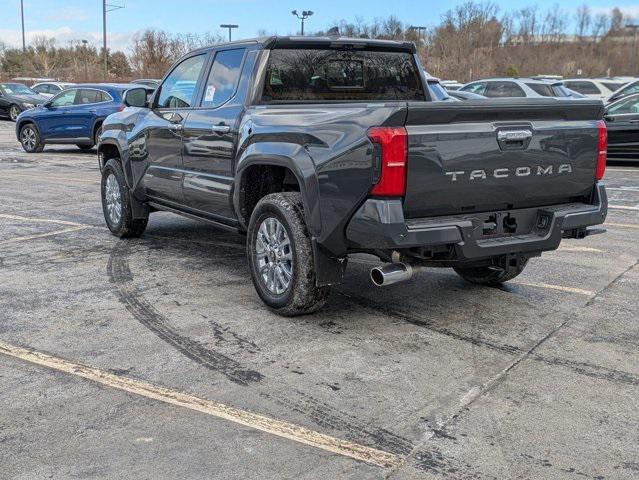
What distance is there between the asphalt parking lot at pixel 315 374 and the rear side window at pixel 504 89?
34.0 ft

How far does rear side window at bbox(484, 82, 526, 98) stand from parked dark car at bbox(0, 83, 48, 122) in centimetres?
1731

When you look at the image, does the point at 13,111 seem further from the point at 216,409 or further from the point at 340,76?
the point at 216,409

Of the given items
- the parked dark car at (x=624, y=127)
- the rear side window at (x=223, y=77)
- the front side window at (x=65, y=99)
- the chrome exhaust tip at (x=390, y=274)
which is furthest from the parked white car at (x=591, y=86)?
the chrome exhaust tip at (x=390, y=274)

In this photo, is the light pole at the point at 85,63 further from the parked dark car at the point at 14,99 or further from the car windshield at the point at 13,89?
the parked dark car at the point at 14,99

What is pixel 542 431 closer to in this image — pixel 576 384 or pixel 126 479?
pixel 576 384

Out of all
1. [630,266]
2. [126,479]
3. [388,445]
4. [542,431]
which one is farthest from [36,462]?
[630,266]

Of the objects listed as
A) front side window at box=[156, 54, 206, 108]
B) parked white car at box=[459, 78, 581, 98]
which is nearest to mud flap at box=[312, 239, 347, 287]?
front side window at box=[156, 54, 206, 108]

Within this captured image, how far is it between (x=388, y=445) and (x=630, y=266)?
418 centimetres

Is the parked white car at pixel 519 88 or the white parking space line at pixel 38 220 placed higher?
the parked white car at pixel 519 88

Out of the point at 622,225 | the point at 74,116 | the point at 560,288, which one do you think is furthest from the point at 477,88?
the point at 560,288

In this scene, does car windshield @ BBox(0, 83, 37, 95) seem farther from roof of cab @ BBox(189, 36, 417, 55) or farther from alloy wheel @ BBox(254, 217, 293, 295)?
alloy wheel @ BBox(254, 217, 293, 295)

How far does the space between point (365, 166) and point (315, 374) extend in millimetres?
1219

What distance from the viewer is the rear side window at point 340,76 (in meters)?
5.88

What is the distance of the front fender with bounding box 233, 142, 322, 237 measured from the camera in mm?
4758
